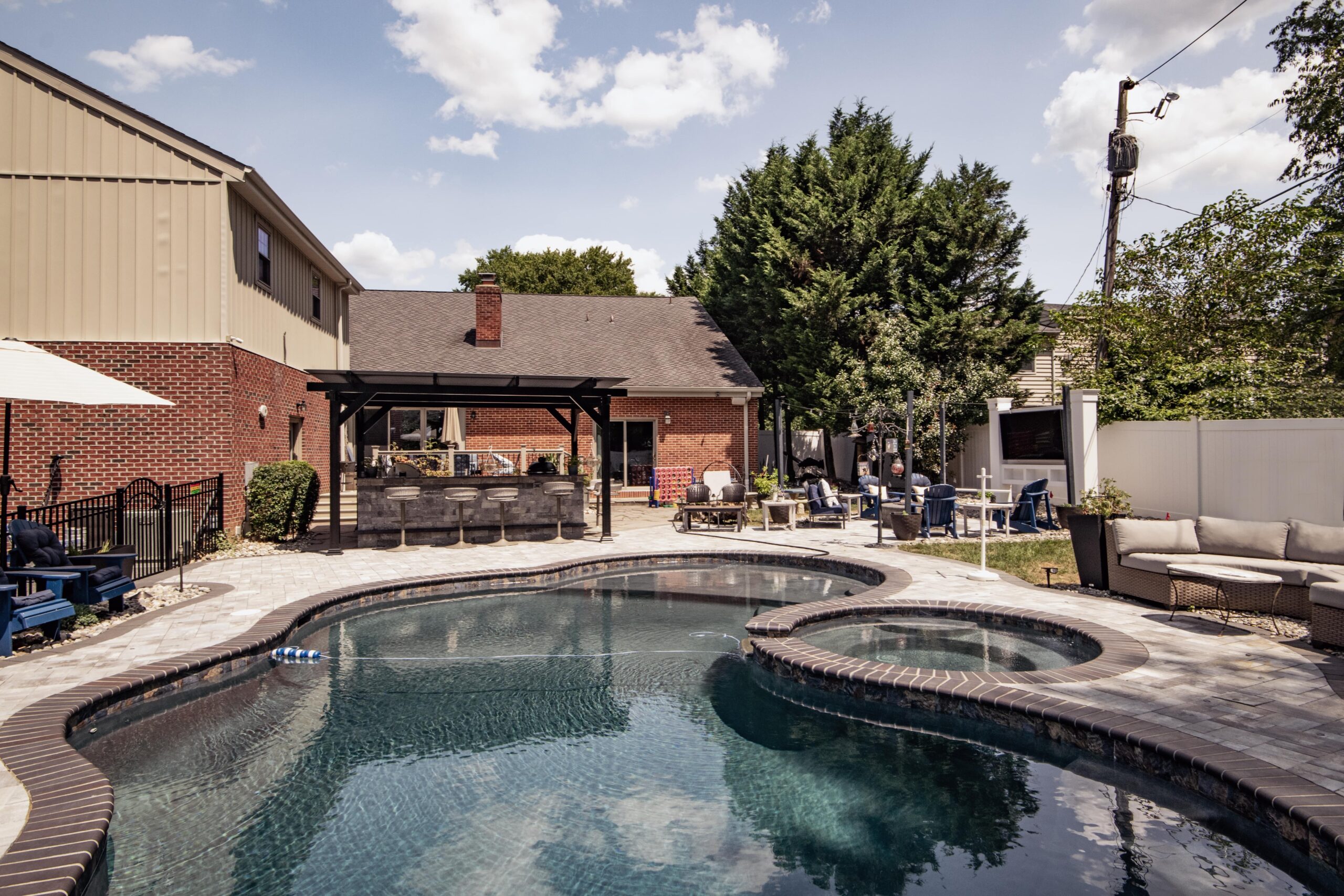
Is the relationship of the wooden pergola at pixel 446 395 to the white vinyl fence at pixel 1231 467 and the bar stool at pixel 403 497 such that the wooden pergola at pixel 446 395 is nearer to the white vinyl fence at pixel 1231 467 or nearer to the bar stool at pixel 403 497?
the bar stool at pixel 403 497

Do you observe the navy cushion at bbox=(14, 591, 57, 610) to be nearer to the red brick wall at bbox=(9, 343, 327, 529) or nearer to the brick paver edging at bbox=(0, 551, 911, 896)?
the brick paver edging at bbox=(0, 551, 911, 896)

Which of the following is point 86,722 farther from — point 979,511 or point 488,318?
point 488,318

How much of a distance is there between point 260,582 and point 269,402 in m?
5.50

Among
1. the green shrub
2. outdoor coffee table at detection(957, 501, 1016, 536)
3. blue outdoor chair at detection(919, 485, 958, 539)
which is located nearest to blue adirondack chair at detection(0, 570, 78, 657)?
the green shrub

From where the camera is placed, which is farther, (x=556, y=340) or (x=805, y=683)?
(x=556, y=340)

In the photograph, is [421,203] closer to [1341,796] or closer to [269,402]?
[269,402]

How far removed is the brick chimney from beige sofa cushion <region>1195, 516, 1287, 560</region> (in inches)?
651

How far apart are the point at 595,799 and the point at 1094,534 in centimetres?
661

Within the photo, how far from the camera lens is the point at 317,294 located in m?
16.8

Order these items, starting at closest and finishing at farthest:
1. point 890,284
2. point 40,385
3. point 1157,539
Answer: point 40,385 < point 1157,539 < point 890,284

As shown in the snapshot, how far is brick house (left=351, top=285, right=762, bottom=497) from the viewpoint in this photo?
764 inches

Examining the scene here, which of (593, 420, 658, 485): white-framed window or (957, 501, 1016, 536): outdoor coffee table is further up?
(593, 420, 658, 485): white-framed window

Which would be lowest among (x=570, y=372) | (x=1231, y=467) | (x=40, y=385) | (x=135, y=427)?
(x=1231, y=467)

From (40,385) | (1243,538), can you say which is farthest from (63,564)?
(1243,538)
